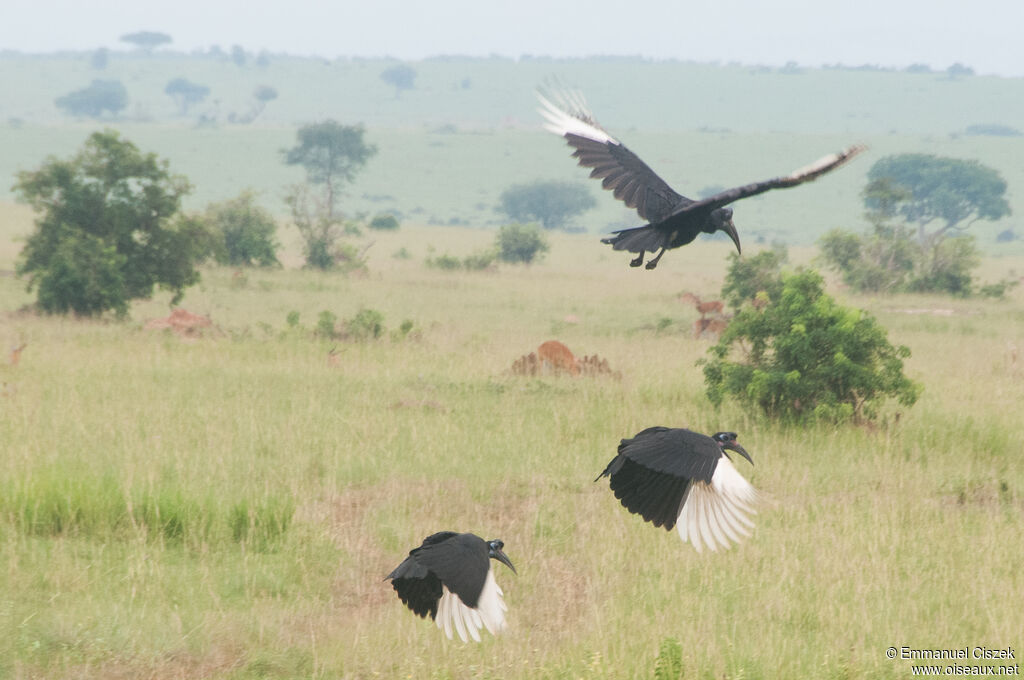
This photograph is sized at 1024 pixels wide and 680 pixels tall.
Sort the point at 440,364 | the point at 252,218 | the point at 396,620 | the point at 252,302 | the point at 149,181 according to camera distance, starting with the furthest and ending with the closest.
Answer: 1. the point at 252,218
2. the point at 252,302
3. the point at 149,181
4. the point at 440,364
5. the point at 396,620

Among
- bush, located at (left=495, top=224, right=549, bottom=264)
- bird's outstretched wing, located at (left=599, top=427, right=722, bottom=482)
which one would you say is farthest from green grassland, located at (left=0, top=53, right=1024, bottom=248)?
bird's outstretched wing, located at (left=599, top=427, right=722, bottom=482)

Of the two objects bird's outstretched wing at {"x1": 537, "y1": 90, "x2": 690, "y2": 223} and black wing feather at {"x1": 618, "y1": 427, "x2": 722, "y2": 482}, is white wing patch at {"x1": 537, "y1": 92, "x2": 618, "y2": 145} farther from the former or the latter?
black wing feather at {"x1": 618, "y1": 427, "x2": 722, "y2": 482}

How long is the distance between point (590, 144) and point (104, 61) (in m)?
204

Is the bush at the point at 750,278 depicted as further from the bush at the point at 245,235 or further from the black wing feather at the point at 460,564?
the black wing feather at the point at 460,564

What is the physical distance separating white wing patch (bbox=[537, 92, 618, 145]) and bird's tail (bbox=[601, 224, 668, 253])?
1298mm

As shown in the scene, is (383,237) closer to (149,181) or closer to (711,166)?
(149,181)

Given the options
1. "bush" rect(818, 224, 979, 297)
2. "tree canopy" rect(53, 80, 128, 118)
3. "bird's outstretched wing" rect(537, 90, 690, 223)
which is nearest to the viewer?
"bird's outstretched wing" rect(537, 90, 690, 223)

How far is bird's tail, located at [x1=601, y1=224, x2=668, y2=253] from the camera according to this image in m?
5.23

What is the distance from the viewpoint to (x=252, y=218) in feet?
105

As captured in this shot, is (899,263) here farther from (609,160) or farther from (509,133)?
(509,133)

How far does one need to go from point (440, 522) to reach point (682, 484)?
3.26 metres

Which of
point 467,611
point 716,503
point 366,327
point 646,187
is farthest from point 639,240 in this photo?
point 366,327

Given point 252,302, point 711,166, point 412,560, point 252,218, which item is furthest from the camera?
point 711,166

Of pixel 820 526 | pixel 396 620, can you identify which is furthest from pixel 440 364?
pixel 396 620
